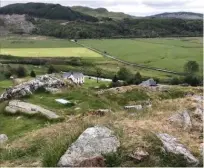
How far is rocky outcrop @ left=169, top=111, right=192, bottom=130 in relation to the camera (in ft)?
66.4

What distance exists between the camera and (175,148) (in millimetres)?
16016

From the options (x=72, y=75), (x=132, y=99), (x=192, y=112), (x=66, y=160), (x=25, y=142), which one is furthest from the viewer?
(x=72, y=75)

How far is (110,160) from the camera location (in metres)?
15.3

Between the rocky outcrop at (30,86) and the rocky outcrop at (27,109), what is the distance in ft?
17.6

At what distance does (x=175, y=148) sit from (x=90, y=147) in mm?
3239

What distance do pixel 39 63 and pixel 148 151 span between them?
16524cm

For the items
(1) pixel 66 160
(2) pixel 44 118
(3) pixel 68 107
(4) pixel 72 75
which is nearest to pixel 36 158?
(1) pixel 66 160

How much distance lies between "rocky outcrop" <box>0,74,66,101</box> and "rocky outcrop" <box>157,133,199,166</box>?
127 feet

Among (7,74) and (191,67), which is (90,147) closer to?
(7,74)

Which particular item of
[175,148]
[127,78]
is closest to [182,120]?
[175,148]

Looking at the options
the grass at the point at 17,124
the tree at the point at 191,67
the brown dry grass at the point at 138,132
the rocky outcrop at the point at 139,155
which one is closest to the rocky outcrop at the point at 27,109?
the grass at the point at 17,124

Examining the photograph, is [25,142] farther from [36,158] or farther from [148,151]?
[148,151]

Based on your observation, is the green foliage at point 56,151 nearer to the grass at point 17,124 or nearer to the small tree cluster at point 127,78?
the grass at point 17,124

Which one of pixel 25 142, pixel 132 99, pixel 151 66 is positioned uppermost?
pixel 25 142
